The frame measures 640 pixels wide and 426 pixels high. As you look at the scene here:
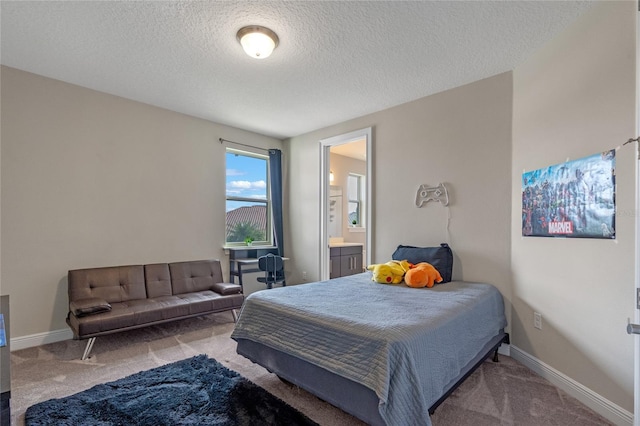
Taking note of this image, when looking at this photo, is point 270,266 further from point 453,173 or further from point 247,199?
point 453,173

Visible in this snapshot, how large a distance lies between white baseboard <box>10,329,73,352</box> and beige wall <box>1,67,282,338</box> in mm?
48

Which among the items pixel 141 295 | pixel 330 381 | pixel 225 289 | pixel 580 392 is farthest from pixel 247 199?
pixel 580 392

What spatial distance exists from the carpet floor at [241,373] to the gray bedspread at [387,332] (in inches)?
12.0

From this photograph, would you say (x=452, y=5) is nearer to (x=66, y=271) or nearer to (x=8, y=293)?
(x=66, y=271)

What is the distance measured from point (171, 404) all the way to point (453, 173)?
10.7ft

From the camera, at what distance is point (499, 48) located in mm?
2602

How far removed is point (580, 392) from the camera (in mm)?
2102

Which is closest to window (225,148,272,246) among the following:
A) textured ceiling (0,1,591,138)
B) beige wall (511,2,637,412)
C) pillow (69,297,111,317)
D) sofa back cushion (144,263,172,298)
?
sofa back cushion (144,263,172,298)

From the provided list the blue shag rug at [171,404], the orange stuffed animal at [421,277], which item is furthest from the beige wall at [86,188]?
the orange stuffed animal at [421,277]

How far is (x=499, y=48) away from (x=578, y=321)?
7.36 ft

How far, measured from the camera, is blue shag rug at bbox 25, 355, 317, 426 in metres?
1.86

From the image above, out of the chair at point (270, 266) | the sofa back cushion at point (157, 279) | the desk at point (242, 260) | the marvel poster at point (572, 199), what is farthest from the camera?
the desk at point (242, 260)

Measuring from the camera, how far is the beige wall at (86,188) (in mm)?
3004

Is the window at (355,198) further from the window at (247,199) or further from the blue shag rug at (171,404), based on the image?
the blue shag rug at (171,404)
